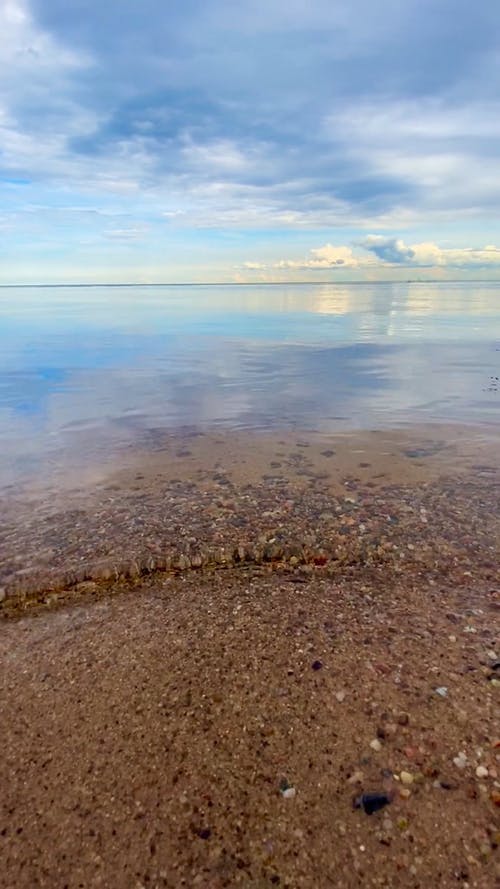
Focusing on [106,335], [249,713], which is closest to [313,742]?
[249,713]

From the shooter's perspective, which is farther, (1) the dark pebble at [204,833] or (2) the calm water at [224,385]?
(2) the calm water at [224,385]

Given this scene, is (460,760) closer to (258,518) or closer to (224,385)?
(258,518)

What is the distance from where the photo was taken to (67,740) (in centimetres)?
376

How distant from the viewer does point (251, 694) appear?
4.15 m

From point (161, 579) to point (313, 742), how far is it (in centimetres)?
289

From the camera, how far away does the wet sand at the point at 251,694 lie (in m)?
2.99

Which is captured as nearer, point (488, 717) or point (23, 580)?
point (488, 717)

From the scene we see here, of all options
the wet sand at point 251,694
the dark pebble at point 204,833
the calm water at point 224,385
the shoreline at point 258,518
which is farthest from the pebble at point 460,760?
the calm water at point 224,385

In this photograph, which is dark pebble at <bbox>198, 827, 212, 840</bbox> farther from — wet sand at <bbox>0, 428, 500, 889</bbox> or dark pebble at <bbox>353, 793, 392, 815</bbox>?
dark pebble at <bbox>353, 793, 392, 815</bbox>

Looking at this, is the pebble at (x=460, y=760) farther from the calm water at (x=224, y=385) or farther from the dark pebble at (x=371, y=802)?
the calm water at (x=224, y=385)

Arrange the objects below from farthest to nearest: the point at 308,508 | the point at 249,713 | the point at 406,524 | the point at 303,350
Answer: the point at 303,350 < the point at 308,508 < the point at 406,524 < the point at 249,713

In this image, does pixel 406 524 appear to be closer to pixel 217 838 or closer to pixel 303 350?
pixel 217 838

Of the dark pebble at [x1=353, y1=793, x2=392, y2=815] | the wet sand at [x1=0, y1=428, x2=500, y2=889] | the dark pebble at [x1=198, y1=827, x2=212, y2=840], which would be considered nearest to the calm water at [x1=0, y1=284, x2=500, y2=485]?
the wet sand at [x1=0, y1=428, x2=500, y2=889]

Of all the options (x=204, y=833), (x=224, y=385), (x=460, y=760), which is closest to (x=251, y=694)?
(x=204, y=833)
